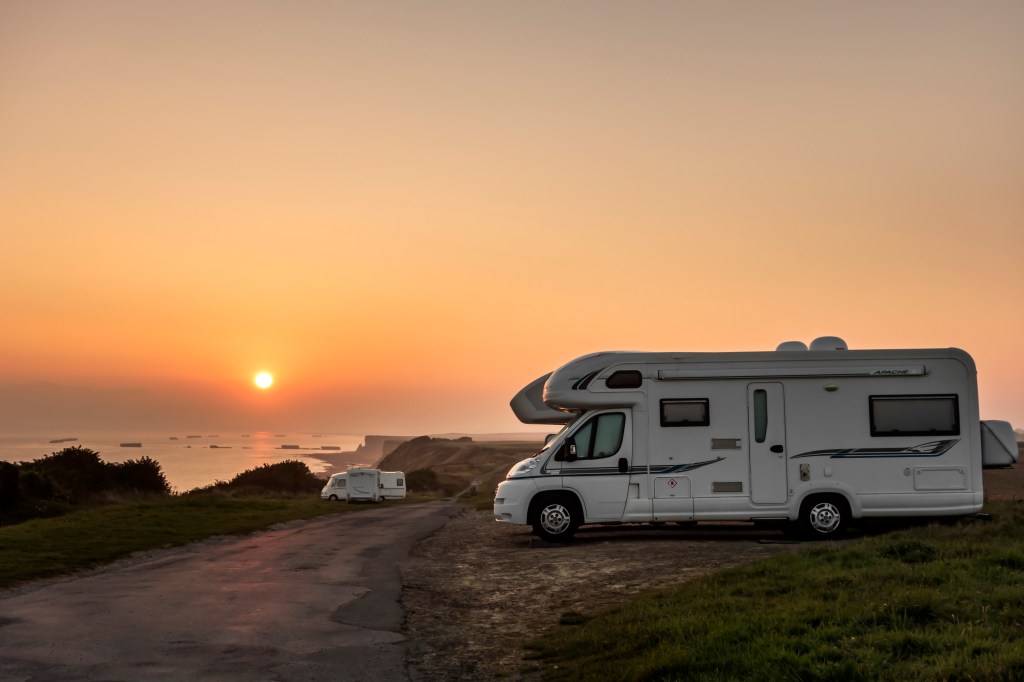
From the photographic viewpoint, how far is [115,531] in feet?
70.2

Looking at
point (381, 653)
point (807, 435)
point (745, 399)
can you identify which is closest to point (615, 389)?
point (745, 399)

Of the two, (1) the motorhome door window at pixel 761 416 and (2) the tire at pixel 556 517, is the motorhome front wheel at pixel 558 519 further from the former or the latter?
(1) the motorhome door window at pixel 761 416

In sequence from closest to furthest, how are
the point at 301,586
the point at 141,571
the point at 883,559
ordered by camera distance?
the point at 883,559 → the point at 301,586 → the point at 141,571

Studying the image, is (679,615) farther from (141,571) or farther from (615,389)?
(141,571)

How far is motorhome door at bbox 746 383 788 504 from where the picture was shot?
16922 millimetres

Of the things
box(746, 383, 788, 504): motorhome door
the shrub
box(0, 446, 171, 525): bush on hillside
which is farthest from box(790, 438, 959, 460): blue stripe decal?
the shrub

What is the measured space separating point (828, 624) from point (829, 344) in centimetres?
1069

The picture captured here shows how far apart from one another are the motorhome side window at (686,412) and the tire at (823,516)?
2.48 m

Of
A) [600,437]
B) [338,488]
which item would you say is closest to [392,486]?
[338,488]

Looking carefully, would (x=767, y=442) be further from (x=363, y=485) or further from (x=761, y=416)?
(x=363, y=485)

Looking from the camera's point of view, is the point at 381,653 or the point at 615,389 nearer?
the point at 381,653

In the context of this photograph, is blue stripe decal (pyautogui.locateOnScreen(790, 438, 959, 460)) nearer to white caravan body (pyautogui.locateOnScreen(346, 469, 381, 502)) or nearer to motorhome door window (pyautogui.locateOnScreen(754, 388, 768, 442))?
motorhome door window (pyautogui.locateOnScreen(754, 388, 768, 442))

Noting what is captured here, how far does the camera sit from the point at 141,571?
1566cm

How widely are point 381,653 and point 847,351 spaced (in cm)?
1139
